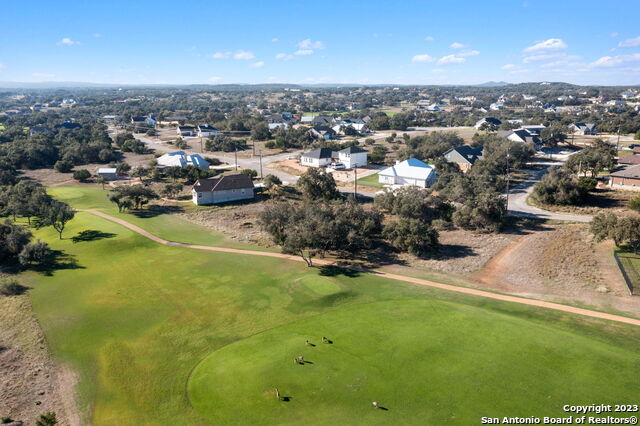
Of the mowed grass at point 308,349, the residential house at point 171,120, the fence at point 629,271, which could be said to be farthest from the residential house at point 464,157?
the residential house at point 171,120

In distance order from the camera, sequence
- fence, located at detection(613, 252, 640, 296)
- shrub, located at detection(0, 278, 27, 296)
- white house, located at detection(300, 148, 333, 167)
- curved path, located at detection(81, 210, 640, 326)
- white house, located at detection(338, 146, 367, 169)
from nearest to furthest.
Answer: curved path, located at detection(81, 210, 640, 326) → fence, located at detection(613, 252, 640, 296) → shrub, located at detection(0, 278, 27, 296) → white house, located at detection(338, 146, 367, 169) → white house, located at detection(300, 148, 333, 167)

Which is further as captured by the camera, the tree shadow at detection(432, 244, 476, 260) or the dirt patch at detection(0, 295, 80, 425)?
the tree shadow at detection(432, 244, 476, 260)

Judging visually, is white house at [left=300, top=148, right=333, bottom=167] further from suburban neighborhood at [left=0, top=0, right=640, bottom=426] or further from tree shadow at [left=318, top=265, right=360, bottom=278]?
tree shadow at [left=318, top=265, right=360, bottom=278]

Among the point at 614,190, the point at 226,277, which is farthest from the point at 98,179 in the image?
the point at 614,190

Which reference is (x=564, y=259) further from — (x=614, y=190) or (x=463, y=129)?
(x=463, y=129)

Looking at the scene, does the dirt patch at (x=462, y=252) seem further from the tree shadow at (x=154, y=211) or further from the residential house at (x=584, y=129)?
the residential house at (x=584, y=129)

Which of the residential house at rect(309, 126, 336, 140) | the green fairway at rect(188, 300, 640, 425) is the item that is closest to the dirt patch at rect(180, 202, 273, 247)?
Answer: the green fairway at rect(188, 300, 640, 425)
